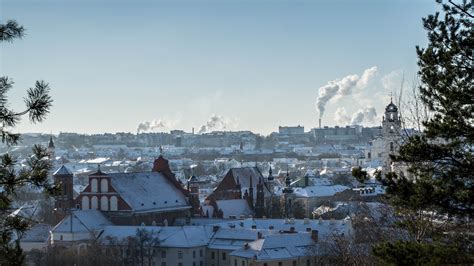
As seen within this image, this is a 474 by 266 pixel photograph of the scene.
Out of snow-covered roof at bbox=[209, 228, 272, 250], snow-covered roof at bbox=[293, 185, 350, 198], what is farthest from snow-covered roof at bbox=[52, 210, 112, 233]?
snow-covered roof at bbox=[293, 185, 350, 198]

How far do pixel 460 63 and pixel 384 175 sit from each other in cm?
225

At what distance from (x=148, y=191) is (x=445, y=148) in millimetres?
48694

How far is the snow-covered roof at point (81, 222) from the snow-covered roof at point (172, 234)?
4.18 feet

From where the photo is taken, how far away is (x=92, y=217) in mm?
55781

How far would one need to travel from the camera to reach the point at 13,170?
452 inches

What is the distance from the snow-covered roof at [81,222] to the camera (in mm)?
53031

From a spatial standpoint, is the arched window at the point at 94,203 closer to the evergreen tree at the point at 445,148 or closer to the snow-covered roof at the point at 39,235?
the snow-covered roof at the point at 39,235

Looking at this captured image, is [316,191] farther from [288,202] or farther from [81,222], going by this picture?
[81,222]

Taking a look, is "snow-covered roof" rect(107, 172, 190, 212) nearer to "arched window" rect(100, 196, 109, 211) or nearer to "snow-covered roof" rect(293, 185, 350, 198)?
"arched window" rect(100, 196, 109, 211)

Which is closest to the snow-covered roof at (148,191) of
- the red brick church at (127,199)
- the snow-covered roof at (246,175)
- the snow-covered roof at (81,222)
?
the red brick church at (127,199)

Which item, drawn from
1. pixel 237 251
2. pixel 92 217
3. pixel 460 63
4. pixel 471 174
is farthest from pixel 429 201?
pixel 92 217

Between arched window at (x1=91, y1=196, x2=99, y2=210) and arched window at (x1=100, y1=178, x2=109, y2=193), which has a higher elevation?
arched window at (x1=100, y1=178, x2=109, y2=193)

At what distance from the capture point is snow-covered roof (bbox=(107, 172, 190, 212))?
59188mm

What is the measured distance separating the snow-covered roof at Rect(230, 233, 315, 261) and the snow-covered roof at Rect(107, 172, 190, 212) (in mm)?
14028
